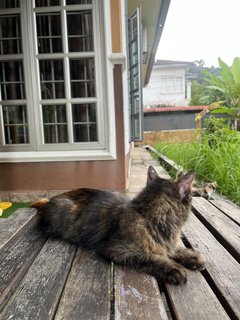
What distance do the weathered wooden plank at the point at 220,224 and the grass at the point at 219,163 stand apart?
2.08 ft

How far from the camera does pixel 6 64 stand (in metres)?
2.92

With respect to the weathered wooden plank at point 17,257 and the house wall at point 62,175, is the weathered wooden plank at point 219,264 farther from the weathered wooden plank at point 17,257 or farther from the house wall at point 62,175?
the house wall at point 62,175

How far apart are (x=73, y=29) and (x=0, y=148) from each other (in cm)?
152

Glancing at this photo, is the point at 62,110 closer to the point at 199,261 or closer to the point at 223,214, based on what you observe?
the point at 223,214

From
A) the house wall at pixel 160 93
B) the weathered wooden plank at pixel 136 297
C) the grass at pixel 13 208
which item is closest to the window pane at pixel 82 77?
the grass at pixel 13 208

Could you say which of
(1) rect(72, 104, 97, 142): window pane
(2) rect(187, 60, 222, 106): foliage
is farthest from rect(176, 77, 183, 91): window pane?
(1) rect(72, 104, 97, 142): window pane

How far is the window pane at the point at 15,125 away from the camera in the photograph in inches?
117

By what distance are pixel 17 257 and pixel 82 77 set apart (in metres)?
2.16

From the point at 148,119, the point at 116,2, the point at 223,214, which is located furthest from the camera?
the point at 148,119

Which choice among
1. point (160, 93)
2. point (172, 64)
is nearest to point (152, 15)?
point (160, 93)

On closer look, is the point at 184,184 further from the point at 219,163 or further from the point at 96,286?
the point at 219,163

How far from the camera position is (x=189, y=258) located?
1.25 metres

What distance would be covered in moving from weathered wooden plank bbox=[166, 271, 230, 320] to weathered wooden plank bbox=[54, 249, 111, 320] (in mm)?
236

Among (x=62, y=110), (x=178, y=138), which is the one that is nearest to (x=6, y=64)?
(x=62, y=110)
